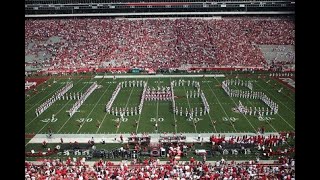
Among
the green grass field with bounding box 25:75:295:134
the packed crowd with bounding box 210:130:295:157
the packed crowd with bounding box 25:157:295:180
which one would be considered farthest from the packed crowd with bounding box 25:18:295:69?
the packed crowd with bounding box 25:157:295:180

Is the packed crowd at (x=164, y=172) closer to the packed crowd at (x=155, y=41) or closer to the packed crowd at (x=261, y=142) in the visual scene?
the packed crowd at (x=261, y=142)

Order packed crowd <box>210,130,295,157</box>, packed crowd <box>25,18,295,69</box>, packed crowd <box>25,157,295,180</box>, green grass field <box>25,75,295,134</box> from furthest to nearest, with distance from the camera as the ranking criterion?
packed crowd <box>25,18,295,69</box> → green grass field <box>25,75,295,134</box> → packed crowd <box>210,130,295,157</box> → packed crowd <box>25,157,295,180</box>

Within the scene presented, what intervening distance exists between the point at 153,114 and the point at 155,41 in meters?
24.2

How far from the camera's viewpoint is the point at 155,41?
4366 cm

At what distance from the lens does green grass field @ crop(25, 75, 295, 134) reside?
18.1 metres

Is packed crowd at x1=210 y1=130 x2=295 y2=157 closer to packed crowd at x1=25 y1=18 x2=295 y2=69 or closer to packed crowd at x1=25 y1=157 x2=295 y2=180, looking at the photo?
packed crowd at x1=25 y1=157 x2=295 y2=180

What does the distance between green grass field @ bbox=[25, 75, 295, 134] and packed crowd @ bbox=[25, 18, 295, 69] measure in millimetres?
11389

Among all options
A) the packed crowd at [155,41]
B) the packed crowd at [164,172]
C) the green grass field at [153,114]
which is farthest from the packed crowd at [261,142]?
the packed crowd at [155,41]

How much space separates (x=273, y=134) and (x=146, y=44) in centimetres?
2785

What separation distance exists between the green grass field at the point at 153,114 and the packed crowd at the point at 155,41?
11.4 metres

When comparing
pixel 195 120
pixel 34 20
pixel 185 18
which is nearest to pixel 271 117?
pixel 195 120

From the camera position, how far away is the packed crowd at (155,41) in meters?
39.6

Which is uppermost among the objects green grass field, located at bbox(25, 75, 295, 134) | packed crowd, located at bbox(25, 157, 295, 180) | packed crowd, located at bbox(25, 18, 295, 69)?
packed crowd, located at bbox(25, 18, 295, 69)
